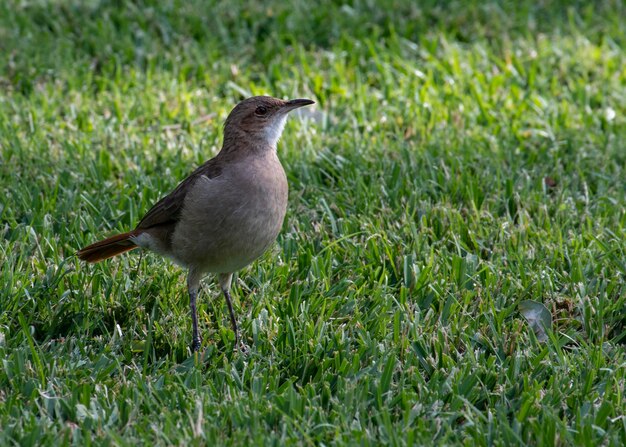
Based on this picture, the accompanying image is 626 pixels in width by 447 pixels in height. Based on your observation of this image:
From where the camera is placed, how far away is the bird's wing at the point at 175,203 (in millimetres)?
4957

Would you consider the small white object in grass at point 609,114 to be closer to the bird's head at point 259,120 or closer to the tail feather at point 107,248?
the bird's head at point 259,120

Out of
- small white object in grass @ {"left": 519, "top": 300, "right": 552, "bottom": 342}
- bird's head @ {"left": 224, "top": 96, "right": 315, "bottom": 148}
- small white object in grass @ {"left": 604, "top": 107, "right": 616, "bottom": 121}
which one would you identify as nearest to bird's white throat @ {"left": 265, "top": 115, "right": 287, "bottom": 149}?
bird's head @ {"left": 224, "top": 96, "right": 315, "bottom": 148}

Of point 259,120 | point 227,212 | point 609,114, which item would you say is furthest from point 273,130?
point 609,114

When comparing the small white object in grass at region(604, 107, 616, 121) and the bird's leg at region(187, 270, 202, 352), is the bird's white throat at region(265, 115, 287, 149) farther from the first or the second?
the small white object in grass at region(604, 107, 616, 121)

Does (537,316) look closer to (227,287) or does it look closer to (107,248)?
(227,287)

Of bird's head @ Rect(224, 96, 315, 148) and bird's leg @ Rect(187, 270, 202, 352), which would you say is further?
bird's head @ Rect(224, 96, 315, 148)

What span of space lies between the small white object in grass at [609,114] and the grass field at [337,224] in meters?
0.01

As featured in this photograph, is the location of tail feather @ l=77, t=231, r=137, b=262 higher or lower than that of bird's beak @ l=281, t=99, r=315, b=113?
lower

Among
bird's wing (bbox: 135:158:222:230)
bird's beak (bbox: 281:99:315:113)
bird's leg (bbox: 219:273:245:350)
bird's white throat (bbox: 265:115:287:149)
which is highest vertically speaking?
bird's beak (bbox: 281:99:315:113)

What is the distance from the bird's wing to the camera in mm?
4957

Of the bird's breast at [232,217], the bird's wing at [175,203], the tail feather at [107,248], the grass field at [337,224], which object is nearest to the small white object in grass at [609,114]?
the grass field at [337,224]

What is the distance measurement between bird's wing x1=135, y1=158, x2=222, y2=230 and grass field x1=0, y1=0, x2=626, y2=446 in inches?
15.1

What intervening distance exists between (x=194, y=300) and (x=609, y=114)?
386 cm

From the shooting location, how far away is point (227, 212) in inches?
187
